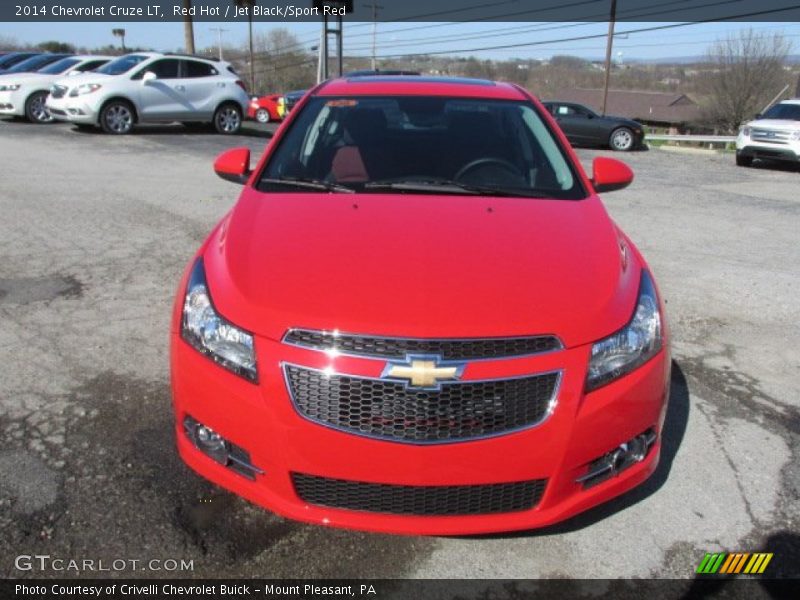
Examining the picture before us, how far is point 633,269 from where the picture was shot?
273 cm

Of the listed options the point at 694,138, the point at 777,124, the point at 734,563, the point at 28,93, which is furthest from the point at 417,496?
the point at 694,138

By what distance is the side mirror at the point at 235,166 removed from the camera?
153 inches

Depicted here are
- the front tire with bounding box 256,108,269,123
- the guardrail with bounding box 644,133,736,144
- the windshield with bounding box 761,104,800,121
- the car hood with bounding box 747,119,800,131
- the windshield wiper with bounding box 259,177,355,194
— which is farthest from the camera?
the guardrail with bounding box 644,133,736,144

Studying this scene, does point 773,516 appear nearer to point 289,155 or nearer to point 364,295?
point 364,295

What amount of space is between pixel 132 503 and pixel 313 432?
0.98 meters

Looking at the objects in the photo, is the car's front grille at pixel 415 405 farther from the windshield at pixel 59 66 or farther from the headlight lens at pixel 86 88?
the windshield at pixel 59 66

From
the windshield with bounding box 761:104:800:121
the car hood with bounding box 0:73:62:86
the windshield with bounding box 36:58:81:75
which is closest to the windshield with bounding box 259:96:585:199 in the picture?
the windshield with bounding box 761:104:800:121

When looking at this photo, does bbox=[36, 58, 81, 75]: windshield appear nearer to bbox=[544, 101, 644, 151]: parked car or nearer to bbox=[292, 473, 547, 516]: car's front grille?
bbox=[544, 101, 644, 151]: parked car

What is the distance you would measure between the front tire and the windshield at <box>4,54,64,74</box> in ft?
23.3

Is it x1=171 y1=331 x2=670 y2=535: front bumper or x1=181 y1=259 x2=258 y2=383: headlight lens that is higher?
x1=181 y1=259 x2=258 y2=383: headlight lens

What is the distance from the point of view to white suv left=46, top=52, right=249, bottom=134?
14.5m

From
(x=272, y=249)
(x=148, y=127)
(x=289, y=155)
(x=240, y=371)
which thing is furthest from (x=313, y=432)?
(x=148, y=127)

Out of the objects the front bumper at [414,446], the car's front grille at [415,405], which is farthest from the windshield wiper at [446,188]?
the car's front grille at [415,405]

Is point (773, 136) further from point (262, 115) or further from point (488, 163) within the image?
point (262, 115)
